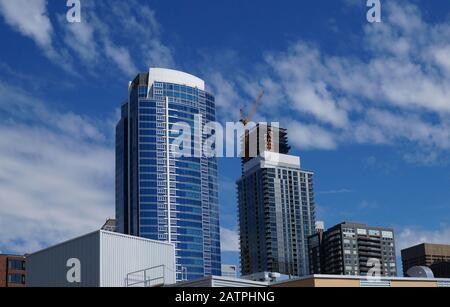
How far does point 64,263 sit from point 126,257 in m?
5.61

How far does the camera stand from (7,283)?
178 m

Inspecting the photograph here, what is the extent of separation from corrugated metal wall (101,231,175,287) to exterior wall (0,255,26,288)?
413 ft

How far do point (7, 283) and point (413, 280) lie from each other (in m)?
141

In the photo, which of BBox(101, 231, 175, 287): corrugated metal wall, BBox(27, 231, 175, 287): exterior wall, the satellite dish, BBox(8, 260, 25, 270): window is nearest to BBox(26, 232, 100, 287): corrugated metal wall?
BBox(27, 231, 175, 287): exterior wall

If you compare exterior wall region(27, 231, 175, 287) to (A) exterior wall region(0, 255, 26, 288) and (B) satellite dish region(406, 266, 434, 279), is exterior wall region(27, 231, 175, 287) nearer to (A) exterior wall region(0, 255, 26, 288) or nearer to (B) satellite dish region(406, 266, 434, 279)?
(B) satellite dish region(406, 266, 434, 279)

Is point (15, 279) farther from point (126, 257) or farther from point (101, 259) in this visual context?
point (101, 259)

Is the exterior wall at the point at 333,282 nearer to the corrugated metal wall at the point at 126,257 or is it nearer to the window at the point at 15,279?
the corrugated metal wall at the point at 126,257

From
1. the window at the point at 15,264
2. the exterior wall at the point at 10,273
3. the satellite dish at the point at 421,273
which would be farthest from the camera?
the window at the point at 15,264

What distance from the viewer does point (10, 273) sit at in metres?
180

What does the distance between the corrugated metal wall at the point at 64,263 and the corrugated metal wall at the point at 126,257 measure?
2.72ft

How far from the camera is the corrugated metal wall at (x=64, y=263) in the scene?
5647 centimetres

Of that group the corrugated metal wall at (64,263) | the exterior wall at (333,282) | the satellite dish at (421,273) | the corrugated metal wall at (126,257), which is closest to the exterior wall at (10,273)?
the corrugated metal wall at (64,263)
